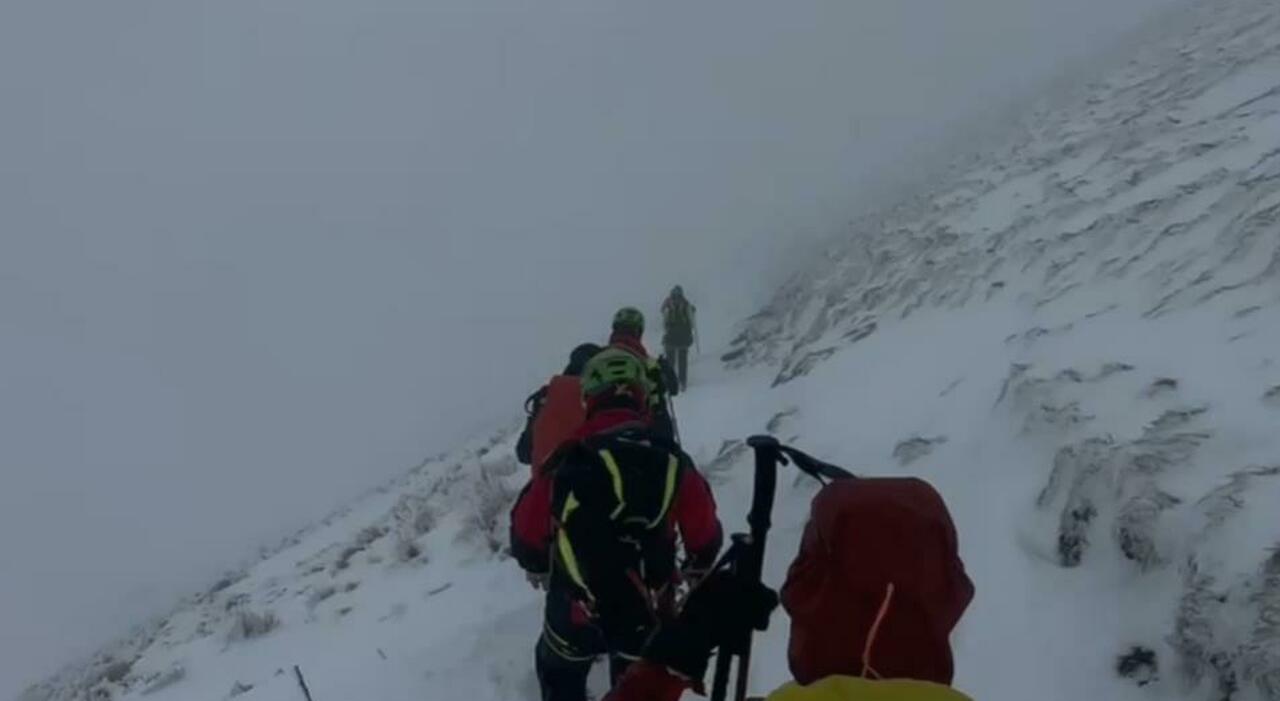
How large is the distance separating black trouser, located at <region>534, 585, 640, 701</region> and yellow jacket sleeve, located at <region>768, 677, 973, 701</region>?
9.64ft

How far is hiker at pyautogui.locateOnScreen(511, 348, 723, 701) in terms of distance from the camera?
466cm

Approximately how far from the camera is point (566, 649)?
17.8 ft

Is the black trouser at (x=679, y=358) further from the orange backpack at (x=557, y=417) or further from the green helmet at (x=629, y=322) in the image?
the orange backpack at (x=557, y=417)

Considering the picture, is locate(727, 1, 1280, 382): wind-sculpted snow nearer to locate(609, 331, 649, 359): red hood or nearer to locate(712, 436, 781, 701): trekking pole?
locate(609, 331, 649, 359): red hood

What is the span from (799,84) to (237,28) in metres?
78.9

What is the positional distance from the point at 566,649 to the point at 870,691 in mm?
3536

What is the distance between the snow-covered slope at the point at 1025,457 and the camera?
16.8 feet

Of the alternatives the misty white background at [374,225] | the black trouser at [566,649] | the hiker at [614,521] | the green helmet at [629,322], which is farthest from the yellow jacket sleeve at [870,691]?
the misty white background at [374,225]

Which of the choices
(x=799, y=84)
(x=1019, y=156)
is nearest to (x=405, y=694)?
(x=1019, y=156)

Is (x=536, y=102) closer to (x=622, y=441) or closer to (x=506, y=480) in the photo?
(x=506, y=480)

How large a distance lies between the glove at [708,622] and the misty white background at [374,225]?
791 inches

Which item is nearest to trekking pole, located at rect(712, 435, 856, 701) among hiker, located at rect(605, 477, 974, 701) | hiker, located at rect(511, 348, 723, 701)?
hiker, located at rect(605, 477, 974, 701)

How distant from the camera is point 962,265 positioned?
45.0ft


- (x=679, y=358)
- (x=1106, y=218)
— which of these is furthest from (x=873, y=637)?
(x=679, y=358)
